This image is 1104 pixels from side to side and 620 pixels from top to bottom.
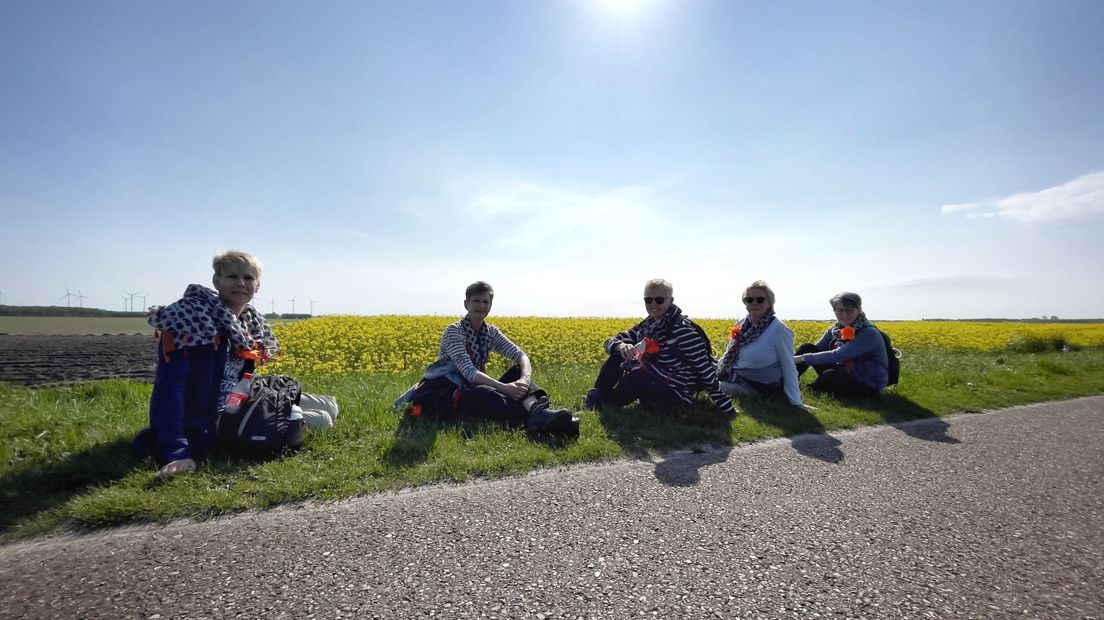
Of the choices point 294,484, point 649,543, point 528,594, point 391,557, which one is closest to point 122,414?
point 294,484

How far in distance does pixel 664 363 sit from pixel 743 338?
70.5 inches

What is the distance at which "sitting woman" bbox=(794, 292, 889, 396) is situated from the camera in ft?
20.5

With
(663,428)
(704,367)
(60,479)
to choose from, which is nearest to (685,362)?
(704,367)

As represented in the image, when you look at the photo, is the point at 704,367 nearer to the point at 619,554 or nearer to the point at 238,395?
the point at 619,554

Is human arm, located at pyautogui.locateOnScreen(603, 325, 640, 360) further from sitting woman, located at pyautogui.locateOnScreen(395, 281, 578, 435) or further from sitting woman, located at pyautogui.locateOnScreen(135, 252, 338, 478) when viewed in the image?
sitting woman, located at pyautogui.locateOnScreen(135, 252, 338, 478)

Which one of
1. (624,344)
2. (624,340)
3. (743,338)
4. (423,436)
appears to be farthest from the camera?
(743,338)

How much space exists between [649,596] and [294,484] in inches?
94.2

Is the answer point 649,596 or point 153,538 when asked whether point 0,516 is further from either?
point 649,596

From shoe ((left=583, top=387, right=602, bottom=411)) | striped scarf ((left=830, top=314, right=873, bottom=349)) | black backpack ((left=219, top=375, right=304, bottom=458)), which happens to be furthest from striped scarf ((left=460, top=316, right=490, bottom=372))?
striped scarf ((left=830, top=314, right=873, bottom=349))

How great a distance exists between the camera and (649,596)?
6.79ft

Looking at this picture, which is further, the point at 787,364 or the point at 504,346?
the point at 787,364

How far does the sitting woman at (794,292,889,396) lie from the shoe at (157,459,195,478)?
6881 mm

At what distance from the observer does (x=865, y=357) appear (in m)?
6.45

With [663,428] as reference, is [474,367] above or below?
above
